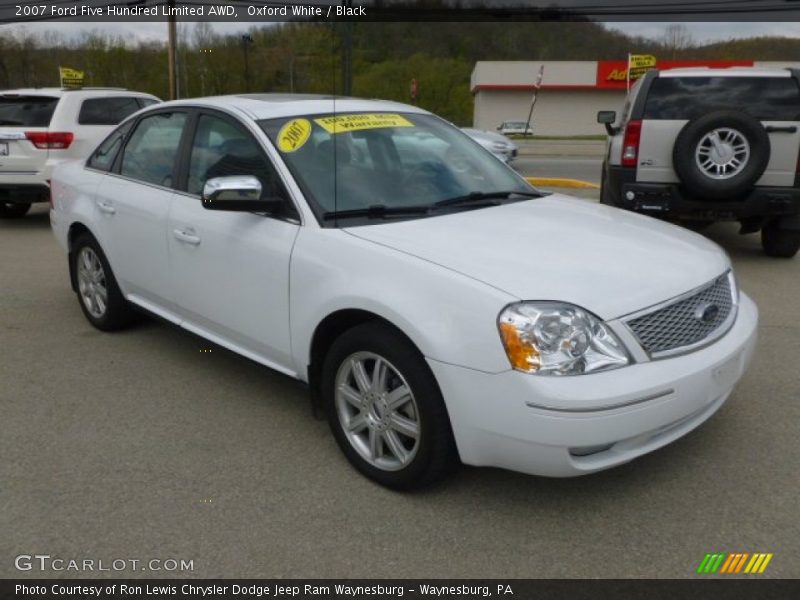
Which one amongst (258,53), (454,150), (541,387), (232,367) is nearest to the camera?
(541,387)

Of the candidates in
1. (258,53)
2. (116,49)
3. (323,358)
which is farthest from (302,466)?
(116,49)

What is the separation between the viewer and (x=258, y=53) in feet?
20.4

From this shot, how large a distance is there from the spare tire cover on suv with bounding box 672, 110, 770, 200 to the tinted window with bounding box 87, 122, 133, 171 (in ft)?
15.9

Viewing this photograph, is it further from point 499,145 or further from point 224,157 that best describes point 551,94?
point 224,157

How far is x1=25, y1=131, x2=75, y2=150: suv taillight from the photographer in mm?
9227

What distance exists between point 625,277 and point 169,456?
2.17m

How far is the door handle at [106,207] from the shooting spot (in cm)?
461

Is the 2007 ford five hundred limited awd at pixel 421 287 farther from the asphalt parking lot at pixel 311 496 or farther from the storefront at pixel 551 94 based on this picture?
the storefront at pixel 551 94

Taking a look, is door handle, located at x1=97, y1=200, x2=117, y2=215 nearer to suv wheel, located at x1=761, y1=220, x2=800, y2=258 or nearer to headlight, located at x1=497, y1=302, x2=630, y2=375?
headlight, located at x1=497, y1=302, x2=630, y2=375

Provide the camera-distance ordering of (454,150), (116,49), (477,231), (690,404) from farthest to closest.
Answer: (116,49) → (454,150) → (477,231) → (690,404)

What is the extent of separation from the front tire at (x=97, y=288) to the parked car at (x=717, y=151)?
488cm

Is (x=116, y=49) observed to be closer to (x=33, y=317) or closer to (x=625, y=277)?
(x=33, y=317)

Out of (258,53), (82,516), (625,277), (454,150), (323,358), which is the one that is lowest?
(82,516)

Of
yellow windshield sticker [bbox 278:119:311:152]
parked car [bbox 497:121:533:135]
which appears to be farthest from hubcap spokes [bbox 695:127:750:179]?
parked car [bbox 497:121:533:135]
